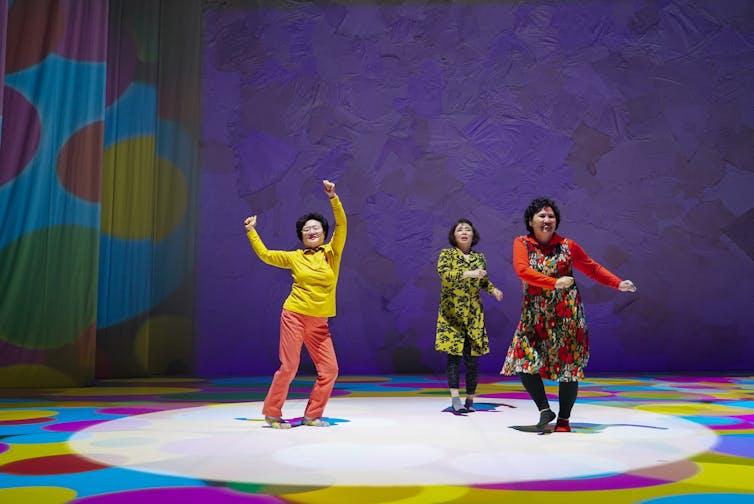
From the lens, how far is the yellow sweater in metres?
4.27

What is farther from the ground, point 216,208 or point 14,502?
point 216,208

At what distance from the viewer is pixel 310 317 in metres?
4.28

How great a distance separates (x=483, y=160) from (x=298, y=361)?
182 inches

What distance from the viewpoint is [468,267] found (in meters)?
5.09

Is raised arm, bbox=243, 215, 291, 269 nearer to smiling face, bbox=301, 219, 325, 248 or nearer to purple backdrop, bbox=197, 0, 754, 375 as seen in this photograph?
smiling face, bbox=301, 219, 325, 248

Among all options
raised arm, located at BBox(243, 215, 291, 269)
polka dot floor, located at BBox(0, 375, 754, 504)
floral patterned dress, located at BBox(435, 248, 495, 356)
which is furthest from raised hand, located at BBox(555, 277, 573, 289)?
raised arm, located at BBox(243, 215, 291, 269)

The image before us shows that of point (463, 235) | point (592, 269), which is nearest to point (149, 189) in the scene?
point (463, 235)

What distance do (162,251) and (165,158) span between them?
1015 mm

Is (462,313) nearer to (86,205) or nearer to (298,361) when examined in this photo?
(298,361)

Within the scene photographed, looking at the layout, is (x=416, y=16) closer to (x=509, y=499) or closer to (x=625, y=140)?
(x=625, y=140)

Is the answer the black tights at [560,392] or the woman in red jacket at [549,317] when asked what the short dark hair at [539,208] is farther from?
the black tights at [560,392]

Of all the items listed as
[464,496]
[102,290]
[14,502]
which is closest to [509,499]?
[464,496]

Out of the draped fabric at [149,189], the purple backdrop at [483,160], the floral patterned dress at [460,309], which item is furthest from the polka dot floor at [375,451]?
the purple backdrop at [483,160]

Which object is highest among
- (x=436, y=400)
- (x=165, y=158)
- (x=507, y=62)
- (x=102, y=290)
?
(x=507, y=62)
